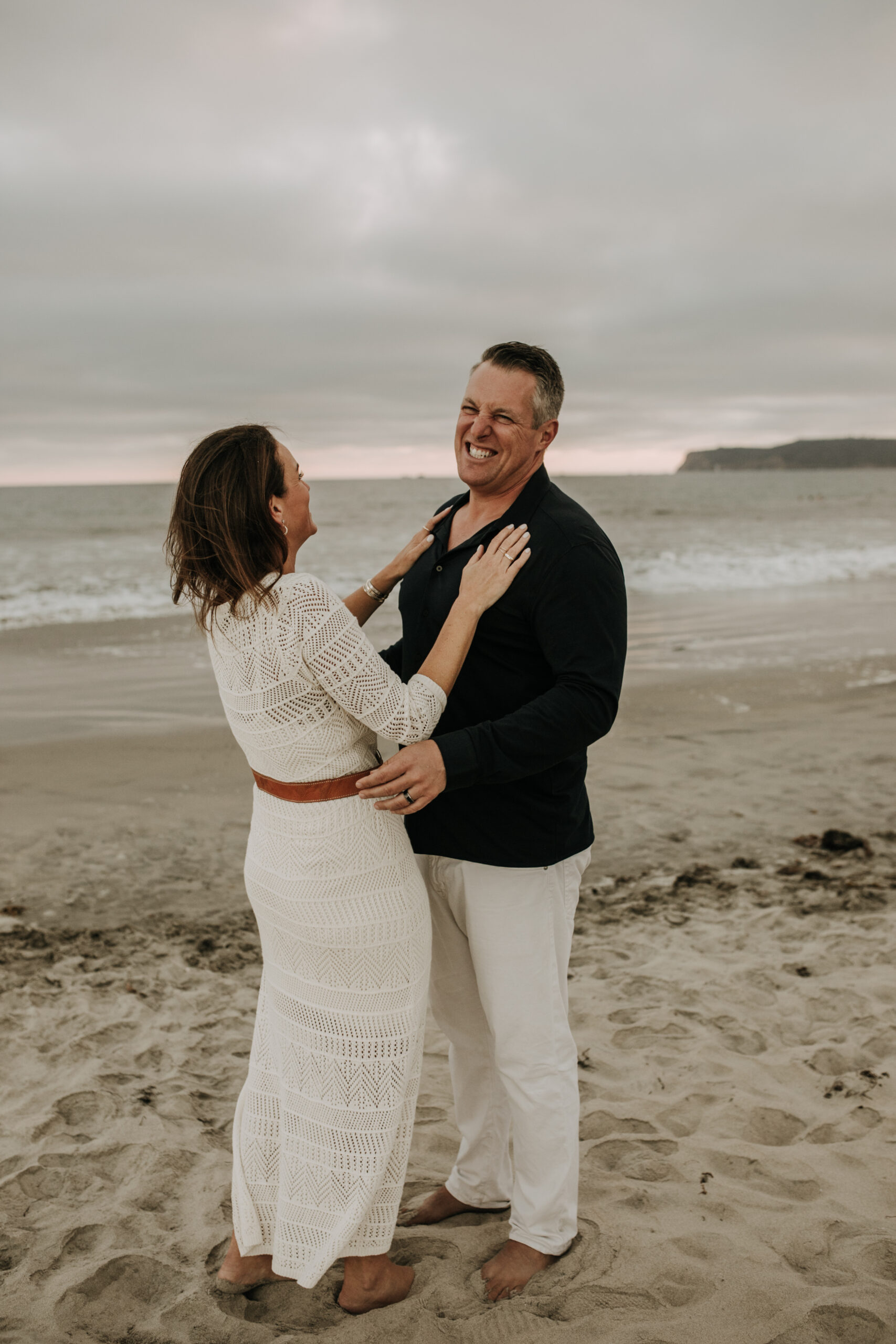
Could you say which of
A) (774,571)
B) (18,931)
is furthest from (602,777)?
(774,571)

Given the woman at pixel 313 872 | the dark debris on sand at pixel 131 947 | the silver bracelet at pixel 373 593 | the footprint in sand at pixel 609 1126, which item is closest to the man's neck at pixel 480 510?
the woman at pixel 313 872

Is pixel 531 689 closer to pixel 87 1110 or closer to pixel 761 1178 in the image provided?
pixel 761 1178

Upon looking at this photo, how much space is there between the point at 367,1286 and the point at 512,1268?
1.27ft

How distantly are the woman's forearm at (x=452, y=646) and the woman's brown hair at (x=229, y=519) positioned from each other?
1.41 ft

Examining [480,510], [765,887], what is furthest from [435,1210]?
[765,887]

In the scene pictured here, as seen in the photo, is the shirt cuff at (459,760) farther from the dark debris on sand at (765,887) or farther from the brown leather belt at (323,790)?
the dark debris on sand at (765,887)

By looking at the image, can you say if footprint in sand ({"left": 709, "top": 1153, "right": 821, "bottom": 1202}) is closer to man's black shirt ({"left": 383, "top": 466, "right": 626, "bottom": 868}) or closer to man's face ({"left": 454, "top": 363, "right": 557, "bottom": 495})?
man's black shirt ({"left": 383, "top": 466, "right": 626, "bottom": 868})

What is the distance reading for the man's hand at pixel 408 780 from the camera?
2.20m

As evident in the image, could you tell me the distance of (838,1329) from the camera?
228 cm

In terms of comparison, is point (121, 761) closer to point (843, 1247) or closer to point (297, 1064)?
point (297, 1064)

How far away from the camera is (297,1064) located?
2.43 metres

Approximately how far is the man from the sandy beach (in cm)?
41

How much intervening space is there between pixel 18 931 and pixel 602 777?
160 inches

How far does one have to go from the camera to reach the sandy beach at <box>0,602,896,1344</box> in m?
2.46
